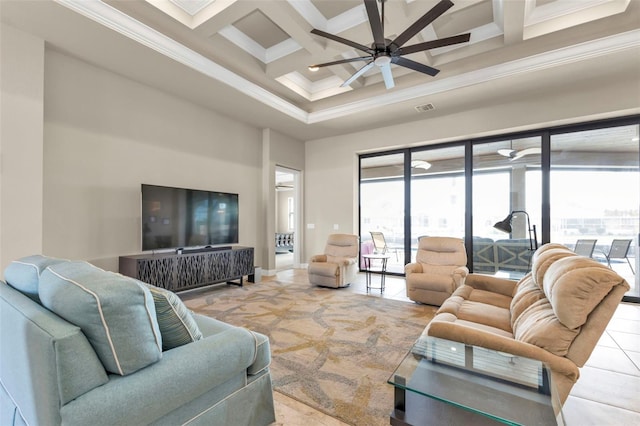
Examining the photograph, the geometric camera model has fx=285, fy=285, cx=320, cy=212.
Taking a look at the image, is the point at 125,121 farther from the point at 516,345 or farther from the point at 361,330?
the point at 516,345

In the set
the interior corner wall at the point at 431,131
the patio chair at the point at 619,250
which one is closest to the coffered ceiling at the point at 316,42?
the interior corner wall at the point at 431,131

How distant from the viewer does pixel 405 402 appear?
5.19ft

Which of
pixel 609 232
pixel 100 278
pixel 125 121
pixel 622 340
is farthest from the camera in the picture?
pixel 609 232

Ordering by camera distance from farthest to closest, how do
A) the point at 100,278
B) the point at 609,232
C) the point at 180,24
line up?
1. the point at 609,232
2. the point at 180,24
3. the point at 100,278

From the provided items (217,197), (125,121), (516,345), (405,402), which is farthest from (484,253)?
(125,121)

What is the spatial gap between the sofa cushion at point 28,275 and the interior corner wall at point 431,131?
217 inches

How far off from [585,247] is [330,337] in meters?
4.55

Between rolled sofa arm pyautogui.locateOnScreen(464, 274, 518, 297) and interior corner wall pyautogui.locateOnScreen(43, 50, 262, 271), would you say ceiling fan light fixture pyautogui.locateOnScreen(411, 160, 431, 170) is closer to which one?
rolled sofa arm pyautogui.locateOnScreen(464, 274, 518, 297)

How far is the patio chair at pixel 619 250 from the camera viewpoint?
14.4 feet

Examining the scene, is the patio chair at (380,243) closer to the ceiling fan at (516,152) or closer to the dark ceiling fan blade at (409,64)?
the ceiling fan at (516,152)

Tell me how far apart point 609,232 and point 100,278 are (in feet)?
21.0

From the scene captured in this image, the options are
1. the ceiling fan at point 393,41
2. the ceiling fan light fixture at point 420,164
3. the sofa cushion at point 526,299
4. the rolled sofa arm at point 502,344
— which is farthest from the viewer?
the ceiling fan light fixture at point 420,164

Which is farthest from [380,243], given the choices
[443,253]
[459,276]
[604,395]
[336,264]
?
[604,395]

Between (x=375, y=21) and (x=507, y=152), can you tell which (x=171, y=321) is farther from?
(x=507, y=152)
